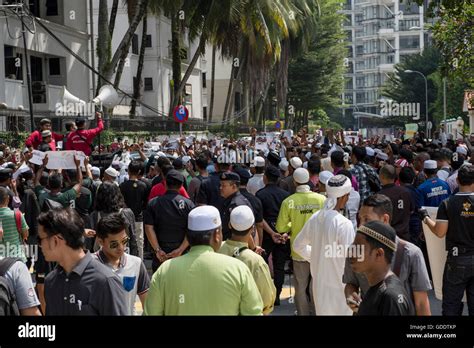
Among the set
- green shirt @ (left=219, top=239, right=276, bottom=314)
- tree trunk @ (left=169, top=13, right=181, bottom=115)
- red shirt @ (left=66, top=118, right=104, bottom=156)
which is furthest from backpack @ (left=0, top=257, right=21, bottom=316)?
tree trunk @ (left=169, top=13, right=181, bottom=115)

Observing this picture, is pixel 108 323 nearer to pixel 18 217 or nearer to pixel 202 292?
pixel 202 292

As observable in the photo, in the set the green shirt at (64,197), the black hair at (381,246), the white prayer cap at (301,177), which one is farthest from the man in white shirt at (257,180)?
the black hair at (381,246)

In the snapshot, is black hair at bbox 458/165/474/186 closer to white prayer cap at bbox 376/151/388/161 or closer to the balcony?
white prayer cap at bbox 376/151/388/161

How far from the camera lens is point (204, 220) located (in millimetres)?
5613

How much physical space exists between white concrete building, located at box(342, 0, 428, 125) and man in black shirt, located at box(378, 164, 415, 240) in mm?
113053

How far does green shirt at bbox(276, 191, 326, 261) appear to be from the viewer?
9.76 meters

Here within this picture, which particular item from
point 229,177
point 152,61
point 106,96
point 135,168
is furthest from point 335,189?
point 152,61

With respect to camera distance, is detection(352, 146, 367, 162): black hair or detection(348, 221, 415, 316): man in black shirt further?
detection(352, 146, 367, 162): black hair

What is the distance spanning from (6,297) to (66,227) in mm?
545

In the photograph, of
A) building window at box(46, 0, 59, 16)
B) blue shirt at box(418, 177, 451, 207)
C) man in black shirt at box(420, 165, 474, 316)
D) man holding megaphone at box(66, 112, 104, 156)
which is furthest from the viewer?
building window at box(46, 0, 59, 16)

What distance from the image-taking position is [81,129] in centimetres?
1480

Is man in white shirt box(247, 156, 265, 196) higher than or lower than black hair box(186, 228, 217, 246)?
lower

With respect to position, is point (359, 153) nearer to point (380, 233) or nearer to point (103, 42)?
point (380, 233)

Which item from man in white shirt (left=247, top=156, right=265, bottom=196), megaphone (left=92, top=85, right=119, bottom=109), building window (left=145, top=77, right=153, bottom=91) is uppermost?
building window (left=145, top=77, right=153, bottom=91)
